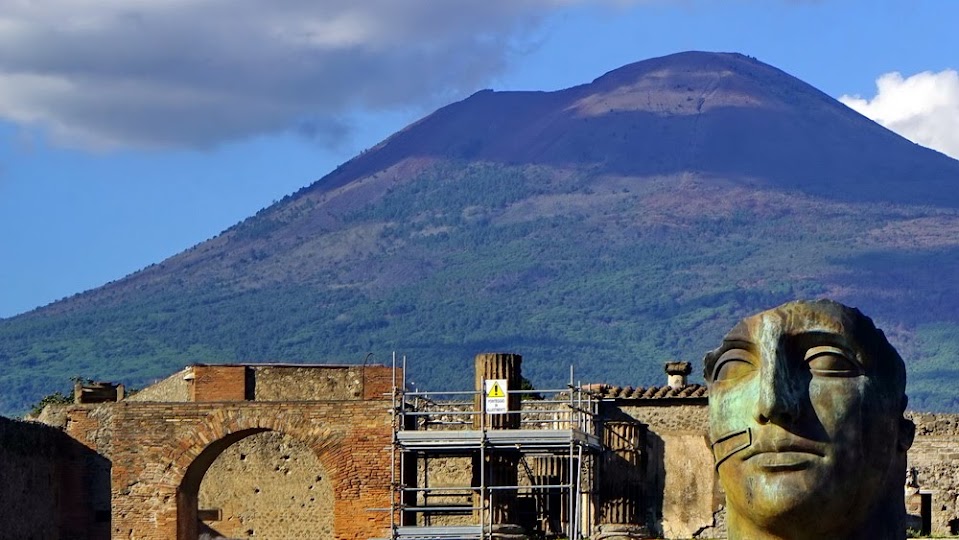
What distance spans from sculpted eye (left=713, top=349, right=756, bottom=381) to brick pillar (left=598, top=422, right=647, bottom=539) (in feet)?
90.8

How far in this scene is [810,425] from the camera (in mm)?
8773

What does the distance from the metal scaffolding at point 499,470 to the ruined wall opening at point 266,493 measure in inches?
155

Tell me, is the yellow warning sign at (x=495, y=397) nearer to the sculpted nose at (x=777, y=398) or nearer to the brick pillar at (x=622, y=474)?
the brick pillar at (x=622, y=474)

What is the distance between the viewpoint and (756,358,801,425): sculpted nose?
873cm

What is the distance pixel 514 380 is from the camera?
37719 mm

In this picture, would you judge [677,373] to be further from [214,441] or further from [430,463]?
[214,441]

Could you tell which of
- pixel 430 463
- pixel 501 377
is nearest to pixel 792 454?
pixel 501 377

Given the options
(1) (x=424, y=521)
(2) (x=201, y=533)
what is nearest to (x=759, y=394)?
(1) (x=424, y=521)

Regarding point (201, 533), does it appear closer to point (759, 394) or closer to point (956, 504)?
point (956, 504)

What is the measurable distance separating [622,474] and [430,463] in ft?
17.4

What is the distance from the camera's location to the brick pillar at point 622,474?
37.2 m

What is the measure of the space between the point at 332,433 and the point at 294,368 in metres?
7.59

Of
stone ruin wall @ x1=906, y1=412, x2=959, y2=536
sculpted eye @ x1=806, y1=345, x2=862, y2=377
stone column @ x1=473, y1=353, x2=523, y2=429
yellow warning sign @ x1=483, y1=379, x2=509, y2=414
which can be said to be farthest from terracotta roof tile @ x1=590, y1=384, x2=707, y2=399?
sculpted eye @ x1=806, y1=345, x2=862, y2=377

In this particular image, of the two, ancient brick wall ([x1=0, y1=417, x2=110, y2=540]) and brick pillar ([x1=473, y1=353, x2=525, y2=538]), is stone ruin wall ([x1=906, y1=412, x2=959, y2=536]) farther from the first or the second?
ancient brick wall ([x1=0, y1=417, x2=110, y2=540])
